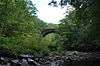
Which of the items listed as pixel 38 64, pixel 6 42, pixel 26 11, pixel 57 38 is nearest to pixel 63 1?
pixel 38 64

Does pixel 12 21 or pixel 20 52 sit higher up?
pixel 12 21

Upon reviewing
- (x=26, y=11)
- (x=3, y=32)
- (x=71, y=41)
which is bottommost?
(x=71, y=41)

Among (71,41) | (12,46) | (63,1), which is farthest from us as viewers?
(71,41)

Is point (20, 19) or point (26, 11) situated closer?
point (20, 19)

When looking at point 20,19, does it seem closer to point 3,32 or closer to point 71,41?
point 3,32

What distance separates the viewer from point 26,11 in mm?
29859

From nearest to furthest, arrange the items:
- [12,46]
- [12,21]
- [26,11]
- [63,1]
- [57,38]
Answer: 1. [63,1]
2. [12,46]
3. [12,21]
4. [26,11]
5. [57,38]

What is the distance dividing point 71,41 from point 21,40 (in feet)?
44.3

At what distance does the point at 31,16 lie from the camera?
30.9 m

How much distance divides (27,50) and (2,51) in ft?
13.0

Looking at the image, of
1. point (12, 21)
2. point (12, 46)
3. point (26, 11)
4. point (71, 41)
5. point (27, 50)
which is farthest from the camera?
point (71, 41)

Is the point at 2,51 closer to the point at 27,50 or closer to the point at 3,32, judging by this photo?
the point at 27,50

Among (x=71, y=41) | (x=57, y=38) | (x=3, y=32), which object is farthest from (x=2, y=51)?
(x=57, y=38)

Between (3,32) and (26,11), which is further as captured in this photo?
(26,11)
